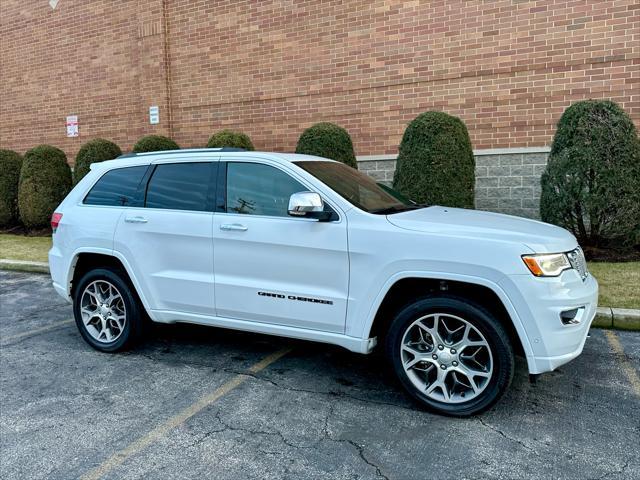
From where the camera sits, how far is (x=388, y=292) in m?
3.79

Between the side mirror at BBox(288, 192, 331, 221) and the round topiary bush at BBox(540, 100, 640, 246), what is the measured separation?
200 inches

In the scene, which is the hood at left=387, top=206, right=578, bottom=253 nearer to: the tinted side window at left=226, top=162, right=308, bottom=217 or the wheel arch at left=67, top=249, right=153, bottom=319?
the tinted side window at left=226, top=162, right=308, bottom=217

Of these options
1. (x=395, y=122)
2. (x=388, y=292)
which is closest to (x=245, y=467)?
(x=388, y=292)

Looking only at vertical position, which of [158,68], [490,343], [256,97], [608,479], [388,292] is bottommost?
[608,479]

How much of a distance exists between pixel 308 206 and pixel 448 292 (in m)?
1.15

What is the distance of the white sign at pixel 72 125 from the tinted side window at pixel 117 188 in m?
9.62

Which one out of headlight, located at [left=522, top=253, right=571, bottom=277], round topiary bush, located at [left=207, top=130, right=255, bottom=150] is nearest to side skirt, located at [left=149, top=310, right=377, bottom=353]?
headlight, located at [left=522, top=253, right=571, bottom=277]

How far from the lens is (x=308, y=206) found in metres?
3.76

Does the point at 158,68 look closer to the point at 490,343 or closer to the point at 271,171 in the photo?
the point at 271,171

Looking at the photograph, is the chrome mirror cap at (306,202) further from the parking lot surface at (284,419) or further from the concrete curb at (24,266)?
the concrete curb at (24,266)

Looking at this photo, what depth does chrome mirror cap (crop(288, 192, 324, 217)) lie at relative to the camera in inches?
148

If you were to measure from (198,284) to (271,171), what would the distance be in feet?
3.68

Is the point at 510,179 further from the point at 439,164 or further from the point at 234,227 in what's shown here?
the point at 234,227

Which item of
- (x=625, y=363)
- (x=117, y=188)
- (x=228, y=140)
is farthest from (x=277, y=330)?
(x=228, y=140)
